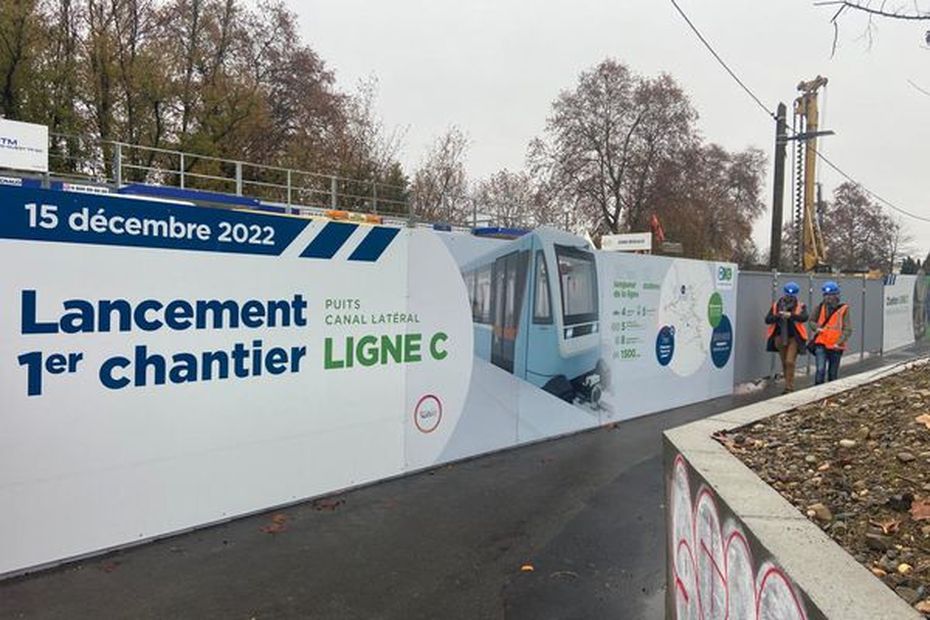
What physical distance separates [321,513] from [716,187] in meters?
47.2

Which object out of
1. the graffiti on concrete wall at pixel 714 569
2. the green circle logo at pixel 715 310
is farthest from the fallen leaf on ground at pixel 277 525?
the green circle logo at pixel 715 310

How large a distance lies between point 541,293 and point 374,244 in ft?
8.02

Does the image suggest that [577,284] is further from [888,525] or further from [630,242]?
[630,242]

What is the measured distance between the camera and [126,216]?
15.3 feet

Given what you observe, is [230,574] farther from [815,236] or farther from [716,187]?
[716,187]

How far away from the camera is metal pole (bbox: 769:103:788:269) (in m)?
23.2

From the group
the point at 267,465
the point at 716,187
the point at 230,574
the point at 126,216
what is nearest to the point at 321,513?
the point at 267,465

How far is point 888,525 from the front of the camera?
2514 mm

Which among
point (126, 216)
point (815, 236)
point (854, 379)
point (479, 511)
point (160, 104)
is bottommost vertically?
point (479, 511)

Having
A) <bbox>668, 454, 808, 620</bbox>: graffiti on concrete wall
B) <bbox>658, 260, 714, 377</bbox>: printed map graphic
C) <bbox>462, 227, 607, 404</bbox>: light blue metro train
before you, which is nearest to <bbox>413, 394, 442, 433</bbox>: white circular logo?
<bbox>462, 227, 607, 404</bbox>: light blue metro train

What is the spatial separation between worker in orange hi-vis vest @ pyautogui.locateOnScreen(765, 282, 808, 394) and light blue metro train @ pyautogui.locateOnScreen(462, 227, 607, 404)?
438cm

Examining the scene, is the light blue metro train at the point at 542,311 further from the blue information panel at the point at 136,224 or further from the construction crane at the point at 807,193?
the construction crane at the point at 807,193

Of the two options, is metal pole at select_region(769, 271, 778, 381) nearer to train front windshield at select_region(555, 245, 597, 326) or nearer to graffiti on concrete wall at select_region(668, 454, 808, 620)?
train front windshield at select_region(555, 245, 597, 326)

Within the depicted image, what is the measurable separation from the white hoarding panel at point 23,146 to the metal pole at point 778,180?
20.4 m
